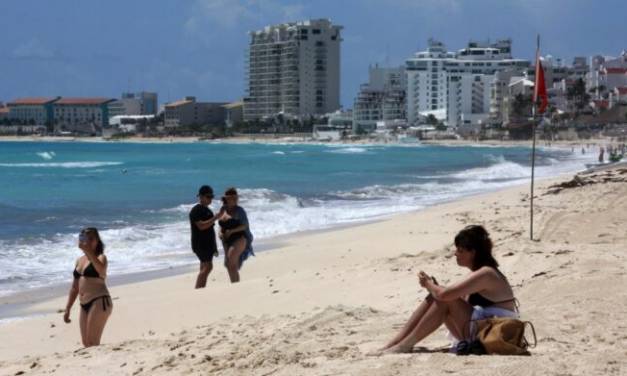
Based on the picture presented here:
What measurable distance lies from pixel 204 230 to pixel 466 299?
4740mm

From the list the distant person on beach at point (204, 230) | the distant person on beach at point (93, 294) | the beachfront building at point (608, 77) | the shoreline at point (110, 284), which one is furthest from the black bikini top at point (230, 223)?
the beachfront building at point (608, 77)

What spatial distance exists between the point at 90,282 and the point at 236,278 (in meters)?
3.37

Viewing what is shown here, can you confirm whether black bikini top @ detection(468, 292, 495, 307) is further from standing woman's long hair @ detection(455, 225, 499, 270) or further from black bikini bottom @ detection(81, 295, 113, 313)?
black bikini bottom @ detection(81, 295, 113, 313)

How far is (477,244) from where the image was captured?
588cm

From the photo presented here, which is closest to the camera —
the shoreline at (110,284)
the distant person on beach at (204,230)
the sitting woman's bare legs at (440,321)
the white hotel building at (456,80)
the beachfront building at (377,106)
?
the sitting woman's bare legs at (440,321)

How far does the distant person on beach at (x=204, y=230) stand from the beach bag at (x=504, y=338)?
485 centimetres

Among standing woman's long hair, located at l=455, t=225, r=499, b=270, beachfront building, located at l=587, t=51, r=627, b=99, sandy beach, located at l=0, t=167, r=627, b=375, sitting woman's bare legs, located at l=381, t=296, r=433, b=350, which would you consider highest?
beachfront building, located at l=587, t=51, r=627, b=99

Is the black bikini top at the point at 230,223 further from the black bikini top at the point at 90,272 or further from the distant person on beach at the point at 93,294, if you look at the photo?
the black bikini top at the point at 90,272

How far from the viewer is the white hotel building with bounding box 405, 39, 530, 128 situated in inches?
5999

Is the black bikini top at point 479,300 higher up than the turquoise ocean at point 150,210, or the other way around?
the black bikini top at point 479,300

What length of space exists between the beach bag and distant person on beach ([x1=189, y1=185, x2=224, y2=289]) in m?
4.85

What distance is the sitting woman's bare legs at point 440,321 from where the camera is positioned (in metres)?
6.00

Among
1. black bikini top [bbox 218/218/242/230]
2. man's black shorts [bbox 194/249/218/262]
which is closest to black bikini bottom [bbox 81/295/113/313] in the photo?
man's black shorts [bbox 194/249/218/262]

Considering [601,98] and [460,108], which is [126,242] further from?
[460,108]
